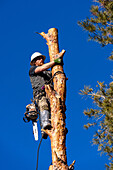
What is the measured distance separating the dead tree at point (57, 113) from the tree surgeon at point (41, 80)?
223 mm

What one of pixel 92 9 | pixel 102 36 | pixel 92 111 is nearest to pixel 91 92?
pixel 92 111

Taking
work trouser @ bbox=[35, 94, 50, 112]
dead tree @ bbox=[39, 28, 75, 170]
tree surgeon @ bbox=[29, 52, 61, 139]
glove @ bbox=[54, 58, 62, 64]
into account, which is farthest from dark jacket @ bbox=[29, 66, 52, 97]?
glove @ bbox=[54, 58, 62, 64]

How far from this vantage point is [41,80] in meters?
6.00

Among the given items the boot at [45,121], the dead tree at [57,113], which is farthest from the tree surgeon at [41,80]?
the dead tree at [57,113]

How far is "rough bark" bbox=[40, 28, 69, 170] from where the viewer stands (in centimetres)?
468

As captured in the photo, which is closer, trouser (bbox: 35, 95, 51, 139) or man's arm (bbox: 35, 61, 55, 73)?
trouser (bbox: 35, 95, 51, 139)

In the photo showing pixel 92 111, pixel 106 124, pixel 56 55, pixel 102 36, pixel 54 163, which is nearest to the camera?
pixel 54 163

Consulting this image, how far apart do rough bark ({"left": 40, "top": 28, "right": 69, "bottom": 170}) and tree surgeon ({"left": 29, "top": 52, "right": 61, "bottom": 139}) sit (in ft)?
0.77

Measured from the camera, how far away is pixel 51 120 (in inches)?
200

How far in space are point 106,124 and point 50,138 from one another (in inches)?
128

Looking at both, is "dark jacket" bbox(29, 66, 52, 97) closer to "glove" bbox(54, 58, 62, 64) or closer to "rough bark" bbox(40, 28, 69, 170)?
"rough bark" bbox(40, 28, 69, 170)

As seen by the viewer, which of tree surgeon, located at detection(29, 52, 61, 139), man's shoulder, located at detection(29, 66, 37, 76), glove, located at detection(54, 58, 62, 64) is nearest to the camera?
tree surgeon, located at detection(29, 52, 61, 139)

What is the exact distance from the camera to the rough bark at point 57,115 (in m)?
4.68

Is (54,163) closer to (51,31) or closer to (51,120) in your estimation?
(51,120)
